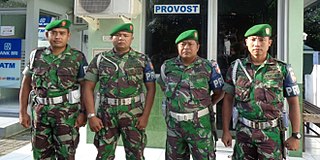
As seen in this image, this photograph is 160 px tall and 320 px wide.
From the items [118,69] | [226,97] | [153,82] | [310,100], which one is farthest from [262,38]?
[310,100]

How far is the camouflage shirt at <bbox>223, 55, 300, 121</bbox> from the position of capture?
2125mm

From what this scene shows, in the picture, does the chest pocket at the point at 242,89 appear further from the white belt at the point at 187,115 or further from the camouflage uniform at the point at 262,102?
the white belt at the point at 187,115

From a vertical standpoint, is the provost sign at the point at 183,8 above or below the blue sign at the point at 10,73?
above

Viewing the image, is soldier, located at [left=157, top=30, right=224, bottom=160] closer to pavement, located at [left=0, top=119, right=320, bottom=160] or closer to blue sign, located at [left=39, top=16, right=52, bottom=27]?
pavement, located at [left=0, top=119, right=320, bottom=160]

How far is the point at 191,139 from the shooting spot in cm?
230

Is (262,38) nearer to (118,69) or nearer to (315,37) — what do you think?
(118,69)

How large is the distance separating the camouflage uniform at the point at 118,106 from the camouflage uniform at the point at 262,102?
795mm

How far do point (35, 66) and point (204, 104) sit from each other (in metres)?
1.42

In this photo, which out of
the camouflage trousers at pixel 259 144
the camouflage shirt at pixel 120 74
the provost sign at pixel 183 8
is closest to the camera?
the camouflage trousers at pixel 259 144

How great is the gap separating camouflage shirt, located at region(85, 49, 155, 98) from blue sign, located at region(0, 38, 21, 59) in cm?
415

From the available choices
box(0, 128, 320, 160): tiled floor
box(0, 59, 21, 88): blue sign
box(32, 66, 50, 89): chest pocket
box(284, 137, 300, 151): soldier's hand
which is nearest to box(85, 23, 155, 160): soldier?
box(32, 66, 50, 89): chest pocket

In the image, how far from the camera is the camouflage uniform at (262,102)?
6.95 feet

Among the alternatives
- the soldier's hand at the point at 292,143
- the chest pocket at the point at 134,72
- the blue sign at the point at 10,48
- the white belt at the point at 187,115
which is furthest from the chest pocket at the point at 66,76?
the blue sign at the point at 10,48

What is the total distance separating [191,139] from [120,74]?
76 centimetres
